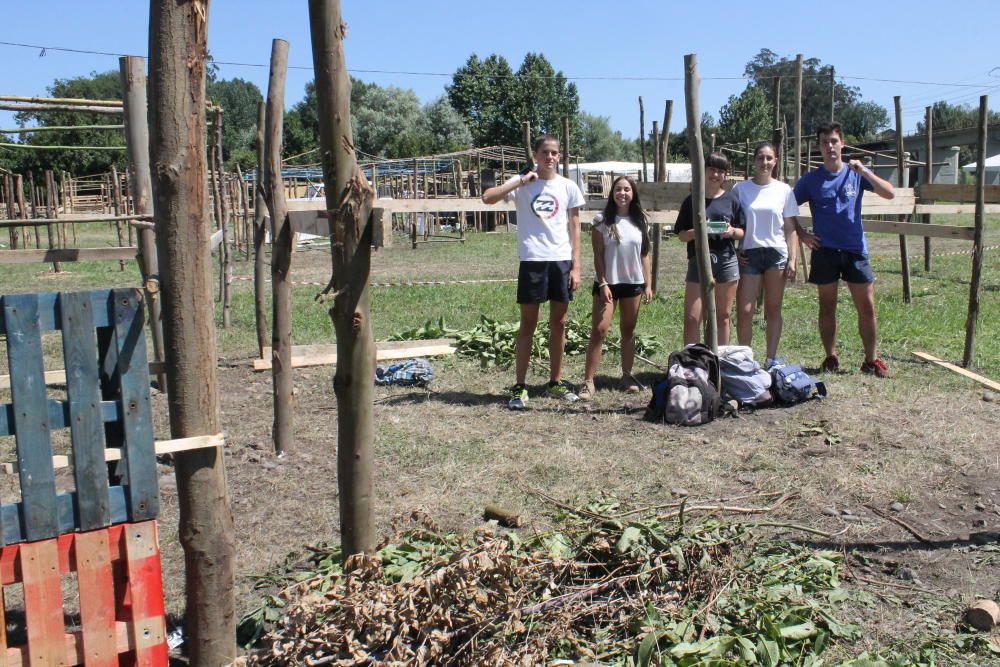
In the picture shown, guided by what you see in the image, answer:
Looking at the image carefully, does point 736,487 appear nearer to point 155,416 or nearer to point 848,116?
point 155,416

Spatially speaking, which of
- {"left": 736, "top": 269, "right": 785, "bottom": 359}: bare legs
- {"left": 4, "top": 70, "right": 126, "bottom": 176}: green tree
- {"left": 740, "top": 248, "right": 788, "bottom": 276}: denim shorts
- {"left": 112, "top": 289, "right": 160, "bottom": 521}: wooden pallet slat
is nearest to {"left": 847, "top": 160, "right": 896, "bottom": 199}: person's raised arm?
{"left": 740, "top": 248, "right": 788, "bottom": 276}: denim shorts

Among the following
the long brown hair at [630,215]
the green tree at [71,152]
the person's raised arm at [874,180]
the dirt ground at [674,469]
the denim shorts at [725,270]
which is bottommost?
the dirt ground at [674,469]

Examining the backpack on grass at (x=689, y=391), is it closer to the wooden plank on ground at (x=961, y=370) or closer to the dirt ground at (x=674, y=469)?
the dirt ground at (x=674, y=469)

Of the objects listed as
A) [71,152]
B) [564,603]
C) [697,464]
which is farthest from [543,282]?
[71,152]

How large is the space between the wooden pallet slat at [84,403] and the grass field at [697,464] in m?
1.09

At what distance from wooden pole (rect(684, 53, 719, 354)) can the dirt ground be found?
2.58 feet

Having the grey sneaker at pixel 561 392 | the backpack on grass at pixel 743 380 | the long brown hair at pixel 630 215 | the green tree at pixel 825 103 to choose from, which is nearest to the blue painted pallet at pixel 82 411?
the grey sneaker at pixel 561 392

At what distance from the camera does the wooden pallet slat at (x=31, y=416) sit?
2.89 meters

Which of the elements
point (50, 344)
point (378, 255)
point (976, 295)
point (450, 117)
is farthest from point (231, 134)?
point (976, 295)

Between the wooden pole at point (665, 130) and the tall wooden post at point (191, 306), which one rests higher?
the wooden pole at point (665, 130)

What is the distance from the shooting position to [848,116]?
10900 cm

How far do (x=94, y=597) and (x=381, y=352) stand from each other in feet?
18.7

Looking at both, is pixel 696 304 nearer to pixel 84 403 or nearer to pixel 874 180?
pixel 874 180

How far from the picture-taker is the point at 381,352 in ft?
28.6
